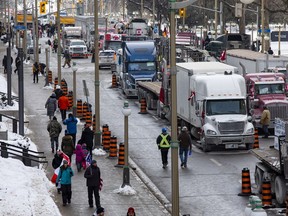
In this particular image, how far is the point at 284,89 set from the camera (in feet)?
136

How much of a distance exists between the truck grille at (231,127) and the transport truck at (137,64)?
1874cm

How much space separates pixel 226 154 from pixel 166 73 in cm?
919

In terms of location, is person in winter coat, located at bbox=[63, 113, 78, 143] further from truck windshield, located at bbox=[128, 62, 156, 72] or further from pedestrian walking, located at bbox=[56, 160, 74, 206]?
truck windshield, located at bbox=[128, 62, 156, 72]

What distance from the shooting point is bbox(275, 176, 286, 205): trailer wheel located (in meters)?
26.2

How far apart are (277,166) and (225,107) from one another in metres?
10.1

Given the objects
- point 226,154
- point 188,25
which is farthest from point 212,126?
point 188,25

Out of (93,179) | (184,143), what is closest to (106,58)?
(184,143)

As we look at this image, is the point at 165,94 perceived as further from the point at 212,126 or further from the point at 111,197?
the point at 111,197

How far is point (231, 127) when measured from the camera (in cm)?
3612

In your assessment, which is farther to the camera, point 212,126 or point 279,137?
point 212,126

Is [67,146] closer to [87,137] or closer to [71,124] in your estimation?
[87,137]

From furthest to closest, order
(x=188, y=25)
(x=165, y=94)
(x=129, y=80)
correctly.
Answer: (x=188, y=25) < (x=129, y=80) < (x=165, y=94)

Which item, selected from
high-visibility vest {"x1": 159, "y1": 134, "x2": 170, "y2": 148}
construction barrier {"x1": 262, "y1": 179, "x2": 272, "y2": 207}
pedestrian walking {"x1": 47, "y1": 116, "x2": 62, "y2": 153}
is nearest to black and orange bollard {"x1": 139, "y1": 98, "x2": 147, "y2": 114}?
pedestrian walking {"x1": 47, "y1": 116, "x2": 62, "y2": 153}

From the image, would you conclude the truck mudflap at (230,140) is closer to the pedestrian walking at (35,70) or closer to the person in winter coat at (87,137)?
the person in winter coat at (87,137)
